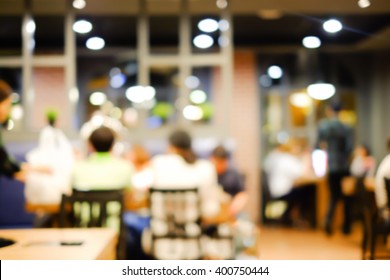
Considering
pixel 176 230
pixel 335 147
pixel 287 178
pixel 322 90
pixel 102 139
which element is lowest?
pixel 176 230

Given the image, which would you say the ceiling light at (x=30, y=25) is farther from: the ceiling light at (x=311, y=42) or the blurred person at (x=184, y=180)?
the ceiling light at (x=311, y=42)

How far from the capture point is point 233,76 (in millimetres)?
7922

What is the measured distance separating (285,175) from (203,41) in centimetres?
205

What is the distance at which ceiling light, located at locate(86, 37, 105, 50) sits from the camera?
757 centimetres

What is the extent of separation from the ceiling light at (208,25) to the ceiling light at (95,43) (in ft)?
5.82

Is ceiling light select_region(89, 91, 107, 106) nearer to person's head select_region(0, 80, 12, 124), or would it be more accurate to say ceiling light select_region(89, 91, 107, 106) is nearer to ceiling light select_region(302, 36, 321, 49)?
ceiling light select_region(302, 36, 321, 49)

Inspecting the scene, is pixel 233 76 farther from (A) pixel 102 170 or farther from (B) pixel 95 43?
(A) pixel 102 170

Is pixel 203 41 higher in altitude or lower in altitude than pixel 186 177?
higher

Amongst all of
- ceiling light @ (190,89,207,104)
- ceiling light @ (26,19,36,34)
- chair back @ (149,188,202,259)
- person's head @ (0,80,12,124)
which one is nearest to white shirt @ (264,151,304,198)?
ceiling light @ (190,89,207,104)

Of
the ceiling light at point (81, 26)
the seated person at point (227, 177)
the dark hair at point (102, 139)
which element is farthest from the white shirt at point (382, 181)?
the ceiling light at point (81, 26)

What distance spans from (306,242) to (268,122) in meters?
2.59

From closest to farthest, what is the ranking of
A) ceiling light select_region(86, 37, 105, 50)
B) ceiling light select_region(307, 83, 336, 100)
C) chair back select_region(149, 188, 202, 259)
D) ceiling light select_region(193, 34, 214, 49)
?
1. chair back select_region(149, 188, 202, 259)
2. ceiling light select_region(193, 34, 214, 49)
3. ceiling light select_region(86, 37, 105, 50)
4. ceiling light select_region(307, 83, 336, 100)

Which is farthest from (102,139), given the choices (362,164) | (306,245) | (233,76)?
(233,76)

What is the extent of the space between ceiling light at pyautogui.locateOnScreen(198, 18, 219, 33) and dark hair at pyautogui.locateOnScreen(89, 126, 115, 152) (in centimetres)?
321
